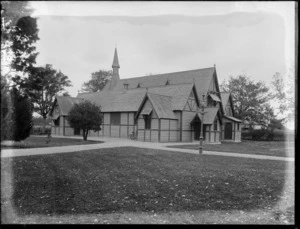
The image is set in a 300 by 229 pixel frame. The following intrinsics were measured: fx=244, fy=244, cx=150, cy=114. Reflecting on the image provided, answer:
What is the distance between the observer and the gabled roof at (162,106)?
1053 inches

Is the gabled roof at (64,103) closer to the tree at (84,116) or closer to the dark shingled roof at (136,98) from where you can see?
the dark shingled roof at (136,98)

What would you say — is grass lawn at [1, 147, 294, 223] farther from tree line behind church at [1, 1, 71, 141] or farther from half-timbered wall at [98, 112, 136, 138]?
half-timbered wall at [98, 112, 136, 138]

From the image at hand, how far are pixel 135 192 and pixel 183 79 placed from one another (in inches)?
1305

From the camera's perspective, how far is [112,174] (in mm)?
8750

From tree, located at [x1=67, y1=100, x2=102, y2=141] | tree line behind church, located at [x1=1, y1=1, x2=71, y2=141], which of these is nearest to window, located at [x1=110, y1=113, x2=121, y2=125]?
tree, located at [x1=67, y1=100, x2=102, y2=141]

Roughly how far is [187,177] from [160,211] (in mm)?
→ 3216

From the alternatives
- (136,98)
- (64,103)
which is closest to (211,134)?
(136,98)

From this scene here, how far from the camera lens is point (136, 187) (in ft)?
24.1

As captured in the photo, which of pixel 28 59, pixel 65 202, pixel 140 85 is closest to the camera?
pixel 28 59

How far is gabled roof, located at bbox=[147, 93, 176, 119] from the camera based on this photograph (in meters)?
26.7

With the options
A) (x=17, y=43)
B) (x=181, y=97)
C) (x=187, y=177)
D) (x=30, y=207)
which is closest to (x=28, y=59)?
(x=17, y=43)

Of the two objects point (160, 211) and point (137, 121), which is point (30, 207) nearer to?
point (160, 211)

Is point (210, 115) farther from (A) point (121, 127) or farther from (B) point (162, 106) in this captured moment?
(A) point (121, 127)

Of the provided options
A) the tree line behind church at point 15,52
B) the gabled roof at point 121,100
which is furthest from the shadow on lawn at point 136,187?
the gabled roof at point 121,100
